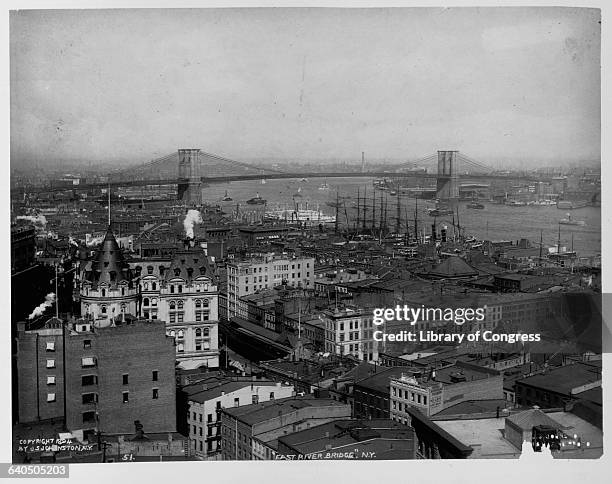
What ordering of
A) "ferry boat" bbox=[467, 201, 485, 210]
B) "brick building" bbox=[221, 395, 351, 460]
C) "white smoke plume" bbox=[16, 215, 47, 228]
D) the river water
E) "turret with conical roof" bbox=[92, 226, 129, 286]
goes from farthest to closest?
1. "ferry boat" bbox=[467, 201, 485, 210]
2. "turret with conical roof" bbox=[92, 226, 129, 286]
3. the river water
4. "white smoke plume" bbox=[16, 215, 47, 228]
5. "brick building" bbox=[221, 395, 351, 460]

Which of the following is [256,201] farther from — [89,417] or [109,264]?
[89,417]

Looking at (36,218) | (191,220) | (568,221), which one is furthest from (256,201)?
(568,221)

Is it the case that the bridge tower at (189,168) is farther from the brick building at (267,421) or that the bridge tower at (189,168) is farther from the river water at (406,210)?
the brick building at (267,421)

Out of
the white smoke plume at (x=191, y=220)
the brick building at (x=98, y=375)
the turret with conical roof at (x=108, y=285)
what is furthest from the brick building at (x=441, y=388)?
the turret with conical roof at (x=108, y=285)

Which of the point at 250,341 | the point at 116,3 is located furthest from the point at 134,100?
the point at 250,341

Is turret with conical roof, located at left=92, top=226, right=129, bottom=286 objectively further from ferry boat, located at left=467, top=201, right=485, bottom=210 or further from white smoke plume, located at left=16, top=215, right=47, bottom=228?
ferry boat, located at left=467, top=201, right=485, bottom=210

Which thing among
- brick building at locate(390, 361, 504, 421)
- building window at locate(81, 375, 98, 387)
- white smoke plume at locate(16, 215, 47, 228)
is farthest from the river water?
building window at locate(81, 375, 98, 387)

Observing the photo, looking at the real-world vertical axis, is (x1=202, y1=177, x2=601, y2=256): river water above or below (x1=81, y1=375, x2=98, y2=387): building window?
above
